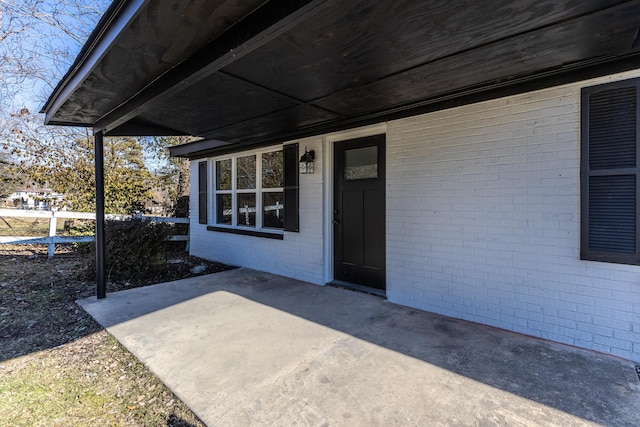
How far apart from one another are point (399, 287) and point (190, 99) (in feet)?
10.2

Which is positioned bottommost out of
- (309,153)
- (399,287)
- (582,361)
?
(582,361)

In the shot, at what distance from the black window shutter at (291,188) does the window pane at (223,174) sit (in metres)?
1.88

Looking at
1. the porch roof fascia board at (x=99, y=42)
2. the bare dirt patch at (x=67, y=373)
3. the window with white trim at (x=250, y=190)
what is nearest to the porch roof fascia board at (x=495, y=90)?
the window with white trim at (x=250, y=190)

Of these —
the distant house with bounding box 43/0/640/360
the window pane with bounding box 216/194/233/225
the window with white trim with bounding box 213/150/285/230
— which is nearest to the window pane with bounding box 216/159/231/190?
the window with white trim with bounding box 213/150/285/230

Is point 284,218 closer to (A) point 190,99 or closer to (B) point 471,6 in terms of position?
(A) point 190,99

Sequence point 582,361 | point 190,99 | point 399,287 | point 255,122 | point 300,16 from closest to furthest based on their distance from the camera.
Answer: point 300,16
point 582,361
point 190,99
point 399,287
point 255,122

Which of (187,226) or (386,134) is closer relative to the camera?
(386,134)

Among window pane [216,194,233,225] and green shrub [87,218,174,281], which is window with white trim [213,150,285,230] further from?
green shrub [87,218,174,281]

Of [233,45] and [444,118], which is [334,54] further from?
[444,118]

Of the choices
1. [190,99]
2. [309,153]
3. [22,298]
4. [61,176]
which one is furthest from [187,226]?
[190,99]

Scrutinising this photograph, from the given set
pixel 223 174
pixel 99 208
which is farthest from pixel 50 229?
pixel 99 208

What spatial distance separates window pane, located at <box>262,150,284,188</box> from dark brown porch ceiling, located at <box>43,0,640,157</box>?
1781 mm

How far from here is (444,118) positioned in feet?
11.4

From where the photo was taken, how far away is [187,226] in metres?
8.17
